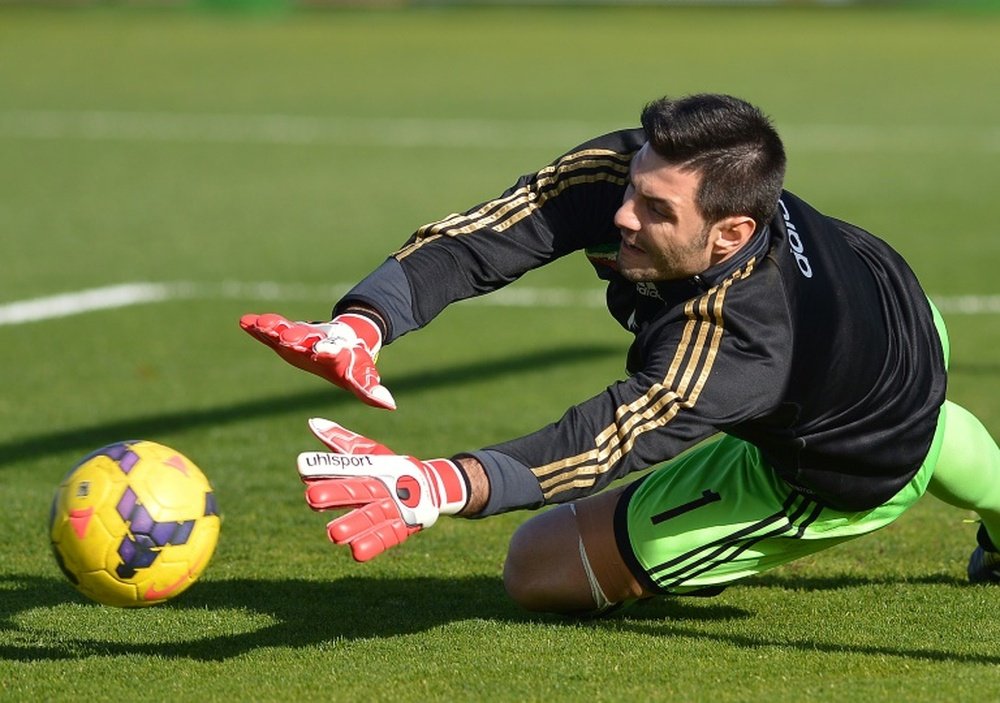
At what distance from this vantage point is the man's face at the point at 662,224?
4664 mm

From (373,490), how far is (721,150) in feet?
4.34

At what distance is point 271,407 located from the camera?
8.92 metres

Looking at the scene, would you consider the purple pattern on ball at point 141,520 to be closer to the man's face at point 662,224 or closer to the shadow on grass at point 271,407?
the man's face at point 662,224

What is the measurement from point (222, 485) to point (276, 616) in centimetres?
192

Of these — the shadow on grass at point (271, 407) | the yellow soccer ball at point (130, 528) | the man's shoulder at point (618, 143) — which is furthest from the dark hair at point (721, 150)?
the shadow on grass at point (271, 407)

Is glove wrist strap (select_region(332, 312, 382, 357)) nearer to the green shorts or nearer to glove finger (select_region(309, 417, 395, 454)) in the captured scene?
glove finger (select_region(309, 417, 395, 454))

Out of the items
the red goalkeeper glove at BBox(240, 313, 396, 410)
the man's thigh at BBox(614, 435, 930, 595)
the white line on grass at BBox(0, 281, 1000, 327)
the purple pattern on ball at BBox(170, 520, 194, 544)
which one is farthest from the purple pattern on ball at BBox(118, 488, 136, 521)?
the white line on grass at BBox(0, 281, 1000, 327)

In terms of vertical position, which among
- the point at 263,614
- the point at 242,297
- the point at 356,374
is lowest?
the point at 242,297

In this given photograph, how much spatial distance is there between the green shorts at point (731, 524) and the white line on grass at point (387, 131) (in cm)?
1398

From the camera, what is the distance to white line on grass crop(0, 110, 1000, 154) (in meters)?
19.8

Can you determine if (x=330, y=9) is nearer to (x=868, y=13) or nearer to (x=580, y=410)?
(x=868, y=13)

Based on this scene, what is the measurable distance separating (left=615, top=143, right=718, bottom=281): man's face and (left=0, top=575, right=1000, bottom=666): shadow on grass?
47.6 inches

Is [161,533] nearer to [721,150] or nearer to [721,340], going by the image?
[721,340]

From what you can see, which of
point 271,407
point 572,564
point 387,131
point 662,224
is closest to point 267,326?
point 662,224
